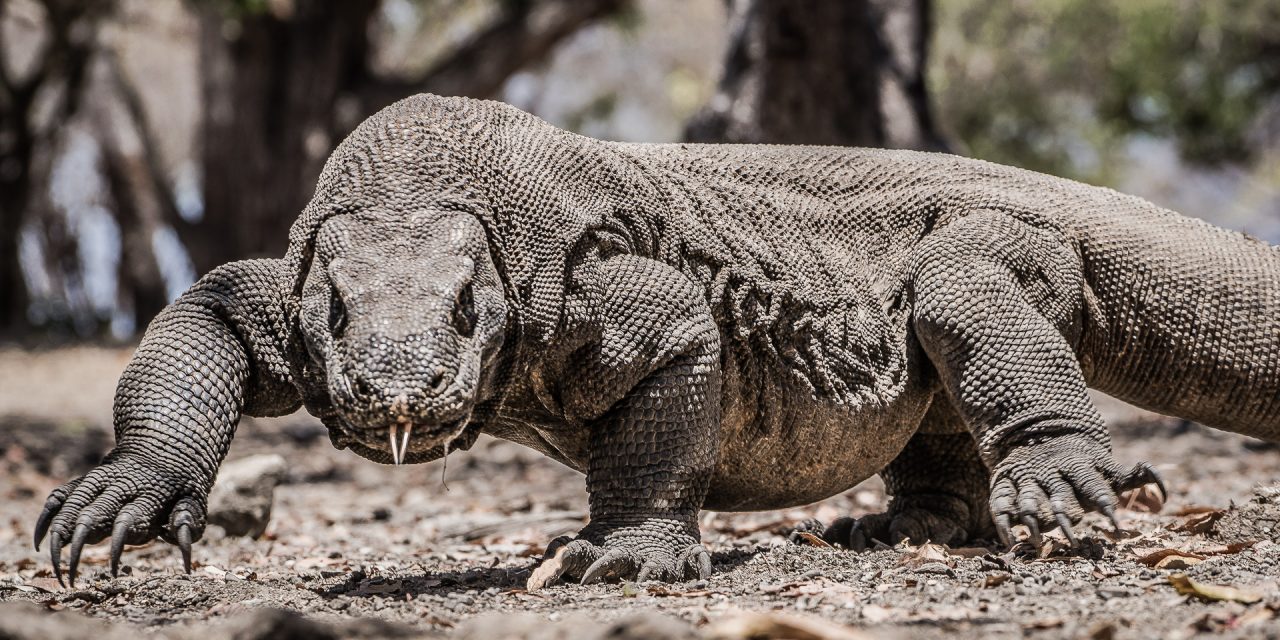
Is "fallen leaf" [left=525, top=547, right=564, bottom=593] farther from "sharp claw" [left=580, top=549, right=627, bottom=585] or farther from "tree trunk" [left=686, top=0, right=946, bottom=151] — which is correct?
"tree trunk" [left=686, top=0, right=946, bottom=151]

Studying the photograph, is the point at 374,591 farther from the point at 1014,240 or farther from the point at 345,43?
→ the point at 345,43

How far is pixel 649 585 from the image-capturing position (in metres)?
3.53

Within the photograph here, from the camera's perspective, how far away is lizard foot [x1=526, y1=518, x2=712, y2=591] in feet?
11.8

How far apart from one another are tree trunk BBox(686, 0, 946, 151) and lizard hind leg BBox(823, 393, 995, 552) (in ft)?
13.6

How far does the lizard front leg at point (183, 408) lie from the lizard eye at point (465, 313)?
667 millimetres

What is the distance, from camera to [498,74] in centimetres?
1562

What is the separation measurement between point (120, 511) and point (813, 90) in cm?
650

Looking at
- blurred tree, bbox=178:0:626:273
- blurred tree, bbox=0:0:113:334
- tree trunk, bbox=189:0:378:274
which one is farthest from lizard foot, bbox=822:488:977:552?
blurred tree, bbox=0:0:113:334

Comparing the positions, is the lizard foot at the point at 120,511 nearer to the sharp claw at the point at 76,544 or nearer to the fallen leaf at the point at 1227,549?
the sharp claw at the point at 76,544

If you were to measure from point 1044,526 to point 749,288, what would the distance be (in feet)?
3.66

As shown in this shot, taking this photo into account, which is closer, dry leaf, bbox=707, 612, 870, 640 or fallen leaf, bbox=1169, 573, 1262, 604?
dry leaf, bbox=707, 612, 870, 640

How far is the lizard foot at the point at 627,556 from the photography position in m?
3.58

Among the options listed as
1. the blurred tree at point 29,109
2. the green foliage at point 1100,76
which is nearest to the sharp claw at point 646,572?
the blurred tree at point 29,109

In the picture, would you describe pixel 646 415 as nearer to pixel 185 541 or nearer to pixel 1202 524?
pixel 185 541
